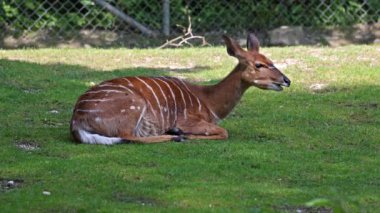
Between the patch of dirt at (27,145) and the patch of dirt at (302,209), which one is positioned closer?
the patch of dirt at (302,209)

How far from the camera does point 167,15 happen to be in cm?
1468

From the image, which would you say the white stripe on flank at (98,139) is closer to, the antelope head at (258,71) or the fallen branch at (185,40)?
the antelope head at (258,71)

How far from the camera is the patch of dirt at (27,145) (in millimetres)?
8055

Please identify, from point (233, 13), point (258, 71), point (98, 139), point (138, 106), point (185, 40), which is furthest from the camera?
point (233, 13)

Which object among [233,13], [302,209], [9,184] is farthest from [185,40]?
[302,209]

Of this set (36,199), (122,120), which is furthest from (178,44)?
(36,199)

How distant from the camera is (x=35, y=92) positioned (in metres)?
10.6

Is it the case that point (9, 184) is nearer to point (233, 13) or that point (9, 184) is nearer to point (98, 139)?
point (98, 139)

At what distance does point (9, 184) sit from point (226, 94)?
2495 mm

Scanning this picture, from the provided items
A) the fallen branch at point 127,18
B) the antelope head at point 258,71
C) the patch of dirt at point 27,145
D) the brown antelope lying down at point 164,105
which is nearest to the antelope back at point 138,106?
the brown antelope lying down at point 164,105

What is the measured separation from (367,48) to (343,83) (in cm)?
223

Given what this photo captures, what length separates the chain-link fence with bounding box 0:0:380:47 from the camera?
14352 millimetres

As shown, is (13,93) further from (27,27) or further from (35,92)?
(27,27)

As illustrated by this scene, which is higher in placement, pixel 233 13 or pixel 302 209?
pixel 302 209
